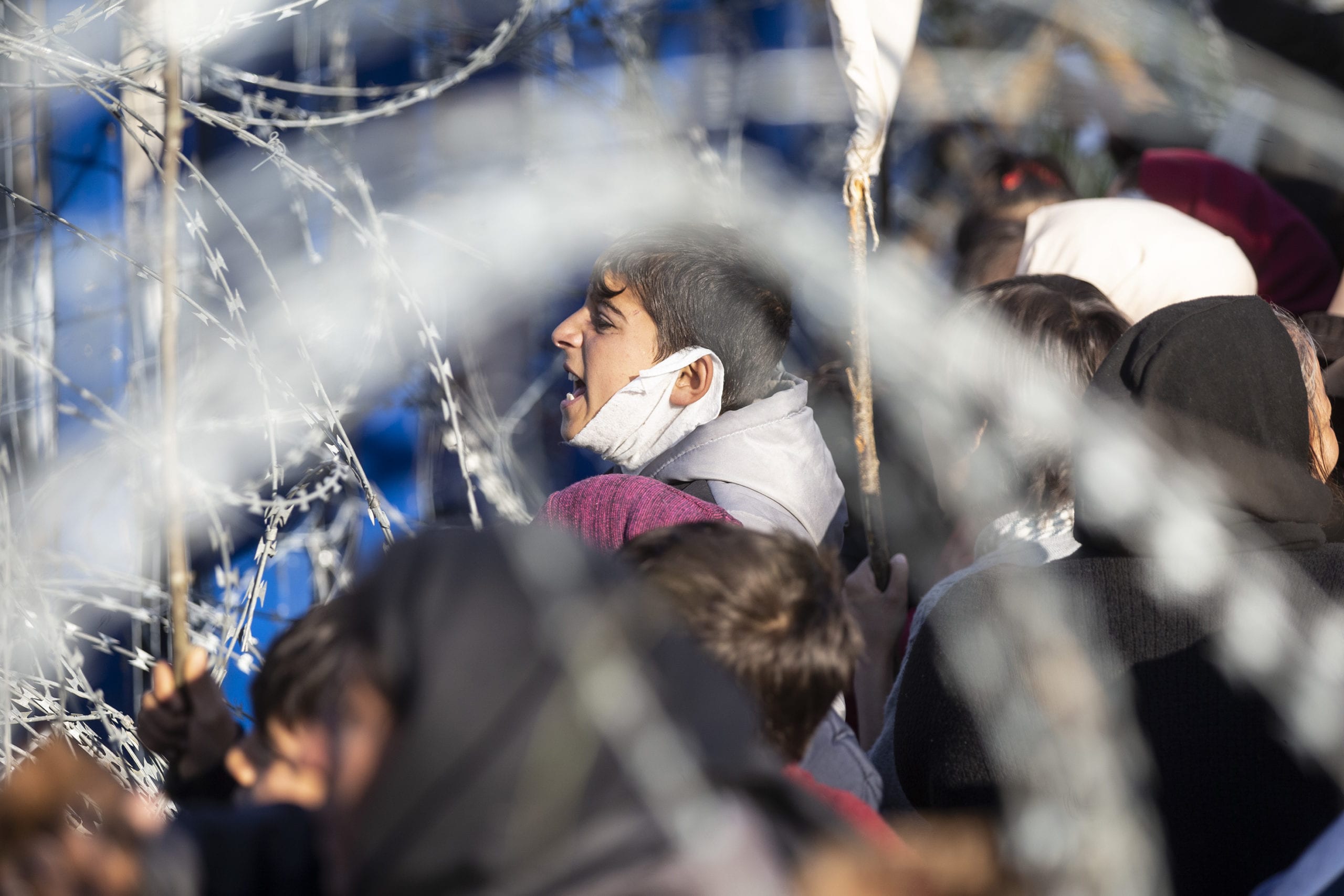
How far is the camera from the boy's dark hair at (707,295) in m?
2.07

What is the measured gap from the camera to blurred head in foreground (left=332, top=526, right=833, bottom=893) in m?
0.81

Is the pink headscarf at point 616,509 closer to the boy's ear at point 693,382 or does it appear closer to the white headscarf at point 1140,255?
the boy's ear at point 693,382

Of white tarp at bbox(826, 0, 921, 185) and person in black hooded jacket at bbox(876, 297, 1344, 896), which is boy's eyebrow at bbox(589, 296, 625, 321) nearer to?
white tarp at bbox(826, 0, 921, 185)

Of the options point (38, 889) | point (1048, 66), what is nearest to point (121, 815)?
point (38, 889)

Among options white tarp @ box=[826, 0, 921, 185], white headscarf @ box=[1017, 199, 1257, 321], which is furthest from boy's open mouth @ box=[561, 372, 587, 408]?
white headscarf @ box=[1017, 199, 1257, 321]

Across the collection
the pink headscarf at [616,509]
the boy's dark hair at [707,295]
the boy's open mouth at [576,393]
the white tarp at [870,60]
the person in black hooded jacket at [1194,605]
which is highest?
the white tarp at [870,60]

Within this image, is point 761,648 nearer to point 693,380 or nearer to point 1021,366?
point 693,380

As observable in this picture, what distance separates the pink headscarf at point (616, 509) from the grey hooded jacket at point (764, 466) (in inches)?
6.6

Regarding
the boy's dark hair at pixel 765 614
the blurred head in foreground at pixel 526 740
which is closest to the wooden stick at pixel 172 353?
the blurred head in foreground at pixel 526 740

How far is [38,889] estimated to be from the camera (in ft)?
2.92

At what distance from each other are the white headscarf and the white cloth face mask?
1.02 meters

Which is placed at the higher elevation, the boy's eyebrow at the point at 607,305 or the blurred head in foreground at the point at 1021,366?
the boy's eyebrow at the point at 607,305

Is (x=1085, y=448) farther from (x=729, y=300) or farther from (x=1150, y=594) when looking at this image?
(x=729, y=300)

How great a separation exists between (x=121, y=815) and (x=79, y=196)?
2.82 m
